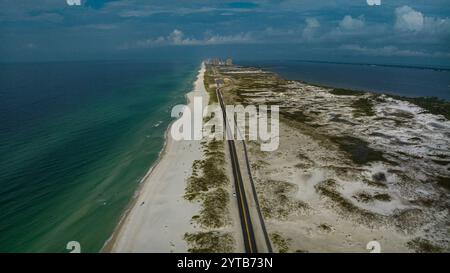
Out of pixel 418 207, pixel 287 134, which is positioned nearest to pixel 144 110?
pixel 287 134

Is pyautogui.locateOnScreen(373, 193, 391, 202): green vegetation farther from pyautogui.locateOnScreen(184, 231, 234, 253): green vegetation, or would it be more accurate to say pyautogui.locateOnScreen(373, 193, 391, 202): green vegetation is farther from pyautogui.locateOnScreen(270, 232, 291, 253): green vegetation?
pyautogui.locateOnScreen(184, 231, 234, 253): green vegetation

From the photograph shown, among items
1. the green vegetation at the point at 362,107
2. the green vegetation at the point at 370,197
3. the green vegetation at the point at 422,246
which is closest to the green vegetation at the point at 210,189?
the green vegetation at the point at 370,197

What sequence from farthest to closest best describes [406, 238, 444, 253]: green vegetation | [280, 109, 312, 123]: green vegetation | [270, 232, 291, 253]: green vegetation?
[280, 109, 312, 123]: green vegetation → [406, 238, 444, 253]: green vegetation → [270, 232, 291, 253]: green vegetation

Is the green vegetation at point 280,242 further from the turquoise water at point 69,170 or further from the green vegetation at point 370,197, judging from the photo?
the turquoise water at point 69,170

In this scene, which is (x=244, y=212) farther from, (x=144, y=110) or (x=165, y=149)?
(x=144, y=110)

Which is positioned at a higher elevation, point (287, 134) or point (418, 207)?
point (287, 134)

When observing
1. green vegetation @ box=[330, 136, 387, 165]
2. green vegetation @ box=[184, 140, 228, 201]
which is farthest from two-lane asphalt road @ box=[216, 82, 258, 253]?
green vegetation @ box=[330, 136, 387, 165]
